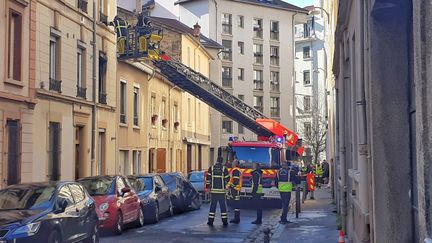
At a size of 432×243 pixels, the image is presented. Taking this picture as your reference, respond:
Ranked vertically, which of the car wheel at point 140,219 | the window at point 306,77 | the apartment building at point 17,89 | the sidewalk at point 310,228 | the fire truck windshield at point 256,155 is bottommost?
the sidewalk at point 310,228

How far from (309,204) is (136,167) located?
9959 mm

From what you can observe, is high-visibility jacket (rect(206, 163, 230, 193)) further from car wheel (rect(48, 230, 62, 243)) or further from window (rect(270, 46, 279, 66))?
window (rect(270, 46, 279, 66))

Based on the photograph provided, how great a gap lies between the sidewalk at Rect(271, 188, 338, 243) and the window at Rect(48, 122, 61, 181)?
26.4 feet

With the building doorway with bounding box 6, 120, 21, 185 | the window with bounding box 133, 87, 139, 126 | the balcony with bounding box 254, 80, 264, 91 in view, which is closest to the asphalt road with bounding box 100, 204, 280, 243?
the building doorway with bounding box 6, 120, 21, 185

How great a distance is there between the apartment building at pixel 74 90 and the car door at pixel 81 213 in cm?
778

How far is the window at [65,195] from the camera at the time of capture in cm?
1186

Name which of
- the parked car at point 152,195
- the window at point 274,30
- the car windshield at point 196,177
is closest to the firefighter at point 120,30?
the car windshield at point 196,177

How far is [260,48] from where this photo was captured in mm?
66250

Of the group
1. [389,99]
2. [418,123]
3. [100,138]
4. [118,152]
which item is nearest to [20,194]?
[389,99]

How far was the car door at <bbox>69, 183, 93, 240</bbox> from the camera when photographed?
12.3 metres

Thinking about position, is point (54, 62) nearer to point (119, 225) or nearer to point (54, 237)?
point (119, 225)

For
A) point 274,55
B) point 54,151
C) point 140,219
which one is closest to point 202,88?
point 54,151

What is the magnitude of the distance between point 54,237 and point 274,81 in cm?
5656

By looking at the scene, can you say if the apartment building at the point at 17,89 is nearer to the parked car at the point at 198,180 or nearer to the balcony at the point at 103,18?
the balcony at the point at 103,18
